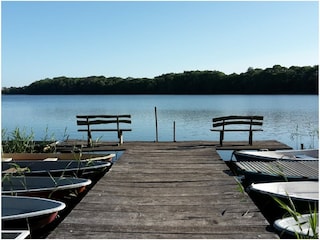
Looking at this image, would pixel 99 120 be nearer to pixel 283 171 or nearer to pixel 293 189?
pixel 283 171

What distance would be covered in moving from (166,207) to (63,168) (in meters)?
3.47

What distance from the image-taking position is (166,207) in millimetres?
5234

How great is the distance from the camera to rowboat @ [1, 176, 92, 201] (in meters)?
6.05

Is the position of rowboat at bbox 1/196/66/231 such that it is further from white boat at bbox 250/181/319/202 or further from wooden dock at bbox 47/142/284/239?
white boat at bbox 250/181/319/202

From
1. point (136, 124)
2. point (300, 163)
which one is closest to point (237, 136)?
point (136, 124)

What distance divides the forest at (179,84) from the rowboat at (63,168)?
45.4m

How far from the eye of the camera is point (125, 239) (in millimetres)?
4145

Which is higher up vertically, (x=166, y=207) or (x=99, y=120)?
(x=99, y=120)

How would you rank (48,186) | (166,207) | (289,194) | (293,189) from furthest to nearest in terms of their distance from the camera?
1. (48,186)
2. (293,189)
3. (289,194)
4. (166,207)

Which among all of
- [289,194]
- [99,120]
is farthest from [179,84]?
[289,194]

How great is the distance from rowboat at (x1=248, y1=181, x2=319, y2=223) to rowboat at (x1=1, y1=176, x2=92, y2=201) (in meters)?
2.59

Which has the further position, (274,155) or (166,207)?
(274,155)

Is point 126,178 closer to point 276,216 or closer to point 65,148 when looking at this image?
point 276,216

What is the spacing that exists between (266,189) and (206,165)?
96.2 inches
